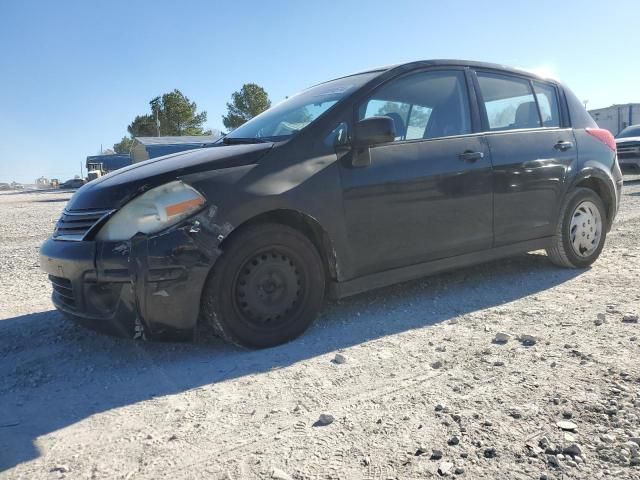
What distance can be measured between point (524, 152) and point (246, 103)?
53809mm

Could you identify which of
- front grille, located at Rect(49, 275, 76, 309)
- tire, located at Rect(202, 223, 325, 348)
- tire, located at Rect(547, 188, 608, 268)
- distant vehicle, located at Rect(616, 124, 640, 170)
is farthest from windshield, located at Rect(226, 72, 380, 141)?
distant vehicle, located at Rect(616, 124, 640, 170)

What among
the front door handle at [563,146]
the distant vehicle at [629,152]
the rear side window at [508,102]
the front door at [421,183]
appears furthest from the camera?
the distant vehicle at [629,152]

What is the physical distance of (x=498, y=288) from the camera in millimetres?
4355

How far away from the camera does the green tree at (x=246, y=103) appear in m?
55.0

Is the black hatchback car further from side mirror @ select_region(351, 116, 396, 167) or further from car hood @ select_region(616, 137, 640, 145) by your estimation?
car hood @ select_region(616, 137, 640, 145)

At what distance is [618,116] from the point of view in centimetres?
2959

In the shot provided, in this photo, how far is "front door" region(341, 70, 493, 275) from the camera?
3488 mm

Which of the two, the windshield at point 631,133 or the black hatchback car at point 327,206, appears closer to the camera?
the black hatchback car at point 327,206

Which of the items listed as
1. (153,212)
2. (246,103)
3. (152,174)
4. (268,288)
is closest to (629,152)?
(268,288)

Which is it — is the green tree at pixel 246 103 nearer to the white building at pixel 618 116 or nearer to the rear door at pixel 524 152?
the white building at pixel 618 116

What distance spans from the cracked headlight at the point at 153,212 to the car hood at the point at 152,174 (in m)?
0.06

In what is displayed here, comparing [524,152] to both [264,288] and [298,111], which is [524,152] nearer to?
[298,111]

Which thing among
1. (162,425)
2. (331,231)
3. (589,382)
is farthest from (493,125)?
(162,425)

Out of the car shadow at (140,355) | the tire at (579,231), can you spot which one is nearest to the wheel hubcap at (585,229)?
the tire at (579,231)
